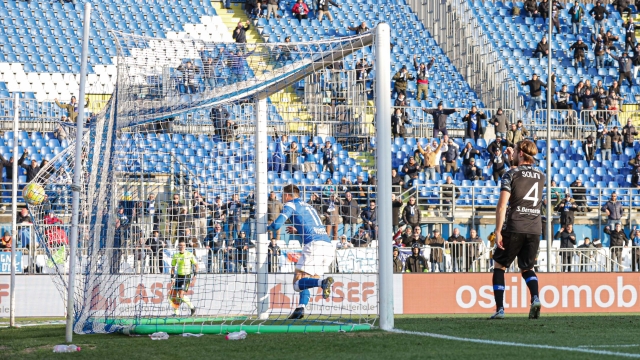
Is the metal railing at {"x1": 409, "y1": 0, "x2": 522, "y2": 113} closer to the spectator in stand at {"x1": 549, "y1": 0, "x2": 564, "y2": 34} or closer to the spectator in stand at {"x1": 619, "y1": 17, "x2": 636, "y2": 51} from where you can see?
the spectator in stand at {"x1": 549, "y1": 0, "x2": 564, "y2": 34}

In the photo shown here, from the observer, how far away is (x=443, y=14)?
34.4m

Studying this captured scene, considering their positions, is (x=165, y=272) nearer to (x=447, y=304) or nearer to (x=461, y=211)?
(x=447, y=304)

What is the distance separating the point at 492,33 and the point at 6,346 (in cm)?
2729

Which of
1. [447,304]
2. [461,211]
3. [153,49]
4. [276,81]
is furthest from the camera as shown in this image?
[461,211]

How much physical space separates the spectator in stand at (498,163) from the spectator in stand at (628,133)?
182 inches

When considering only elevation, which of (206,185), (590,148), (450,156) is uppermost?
(590,148)

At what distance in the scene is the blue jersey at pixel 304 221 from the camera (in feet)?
41.7

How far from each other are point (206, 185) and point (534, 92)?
1787cm

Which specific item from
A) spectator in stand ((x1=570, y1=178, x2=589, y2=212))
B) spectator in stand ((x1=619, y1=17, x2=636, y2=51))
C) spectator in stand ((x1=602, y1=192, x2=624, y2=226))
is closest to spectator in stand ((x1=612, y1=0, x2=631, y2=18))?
spectator in stand ((x1=619, y1=17, x2=636, y2=51))

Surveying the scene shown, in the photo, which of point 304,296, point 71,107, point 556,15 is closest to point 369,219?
point 304,296

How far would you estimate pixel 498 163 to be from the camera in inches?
1070

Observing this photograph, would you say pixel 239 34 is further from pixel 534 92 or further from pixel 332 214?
pixel 332 214

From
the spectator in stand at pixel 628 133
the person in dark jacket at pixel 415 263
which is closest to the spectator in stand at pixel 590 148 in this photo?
the spectator in stand at pixel 628 133

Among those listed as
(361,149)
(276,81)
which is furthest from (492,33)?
→ (276,81)
